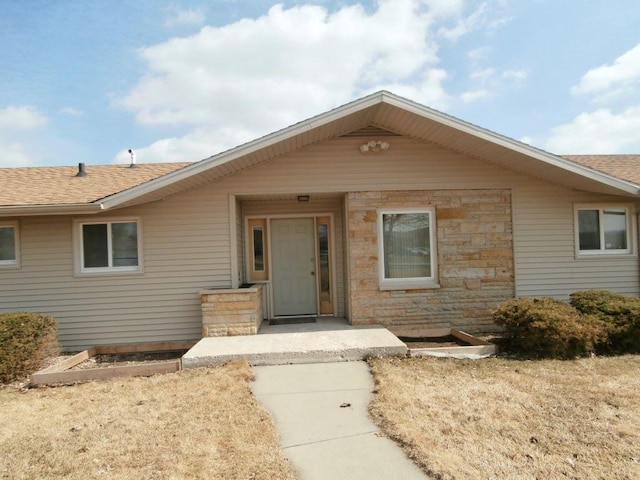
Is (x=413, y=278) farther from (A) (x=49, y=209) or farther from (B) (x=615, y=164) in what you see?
(A) (x=49, y=209)

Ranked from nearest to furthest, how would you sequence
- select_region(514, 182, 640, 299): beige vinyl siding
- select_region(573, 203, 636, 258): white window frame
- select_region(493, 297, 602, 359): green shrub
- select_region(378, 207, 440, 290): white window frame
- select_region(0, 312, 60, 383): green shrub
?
1. select_region(0, 312, 60, 383): green shrub
2. select_region(493, 297, 602, 359): green shrub
3. select_region(378, 207, 440, 290): white window frame
4. select_region(514, 182, 640, 299): beige vinyl siding
5. select_region(573, 203, 636, 258): white window frame

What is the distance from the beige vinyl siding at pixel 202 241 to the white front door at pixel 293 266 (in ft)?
4.22

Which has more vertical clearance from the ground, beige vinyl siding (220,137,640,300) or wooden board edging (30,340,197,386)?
beige vinyl siding (220,137,640,300)

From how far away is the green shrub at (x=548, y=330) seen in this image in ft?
21.1

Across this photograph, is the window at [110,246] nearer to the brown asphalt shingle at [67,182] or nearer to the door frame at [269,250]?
the brown asphalt shingle at [67,182]

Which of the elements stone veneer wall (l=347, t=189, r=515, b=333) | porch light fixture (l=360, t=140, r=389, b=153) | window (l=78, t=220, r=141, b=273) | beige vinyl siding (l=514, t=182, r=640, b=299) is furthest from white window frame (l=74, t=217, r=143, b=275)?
beige vinyl siding (l=514, t=182, r=640, b=299)

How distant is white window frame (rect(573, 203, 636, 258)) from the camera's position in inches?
349

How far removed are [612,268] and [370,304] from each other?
525 cm

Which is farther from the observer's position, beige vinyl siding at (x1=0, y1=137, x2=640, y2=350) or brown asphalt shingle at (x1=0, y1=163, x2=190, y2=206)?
beige vinyl siding at (x1=0, y1=137, x2=640, y2=350)

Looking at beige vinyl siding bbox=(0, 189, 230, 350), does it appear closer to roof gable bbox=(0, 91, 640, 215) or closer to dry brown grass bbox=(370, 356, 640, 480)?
roof gable bbox=(0, 91, 640, 215)

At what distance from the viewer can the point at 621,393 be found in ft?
16.1

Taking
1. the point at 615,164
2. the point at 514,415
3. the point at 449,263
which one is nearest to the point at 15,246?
the point at 449,263

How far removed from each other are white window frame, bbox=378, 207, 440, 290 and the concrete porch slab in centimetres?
111

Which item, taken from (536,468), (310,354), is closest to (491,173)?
(310,354)
